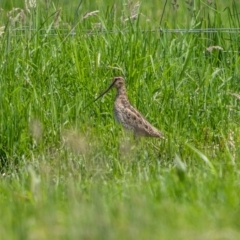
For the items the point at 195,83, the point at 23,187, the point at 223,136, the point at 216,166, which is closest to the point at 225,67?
the point at 195,83

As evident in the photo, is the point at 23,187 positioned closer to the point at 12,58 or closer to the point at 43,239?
the point at 43,239

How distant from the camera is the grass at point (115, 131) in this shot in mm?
4297

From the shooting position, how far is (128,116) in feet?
23.1

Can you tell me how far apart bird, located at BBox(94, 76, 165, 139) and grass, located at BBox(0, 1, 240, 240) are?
8cm

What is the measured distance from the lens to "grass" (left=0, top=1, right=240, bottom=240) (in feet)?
14.1

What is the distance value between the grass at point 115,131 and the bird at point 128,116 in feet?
0.28

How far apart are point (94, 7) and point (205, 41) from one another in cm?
279

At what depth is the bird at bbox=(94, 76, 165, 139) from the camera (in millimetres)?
6867

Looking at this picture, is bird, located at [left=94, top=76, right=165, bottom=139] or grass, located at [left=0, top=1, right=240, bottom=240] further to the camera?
bird, located at [left=94, top=76, right=165, bottom=139]

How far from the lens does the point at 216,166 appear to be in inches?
221

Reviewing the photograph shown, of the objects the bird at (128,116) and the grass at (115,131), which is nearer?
the grass at (115,131)

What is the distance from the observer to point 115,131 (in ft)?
22.9

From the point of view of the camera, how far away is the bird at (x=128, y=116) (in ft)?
22.5

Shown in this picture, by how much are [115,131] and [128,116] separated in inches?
6.7
